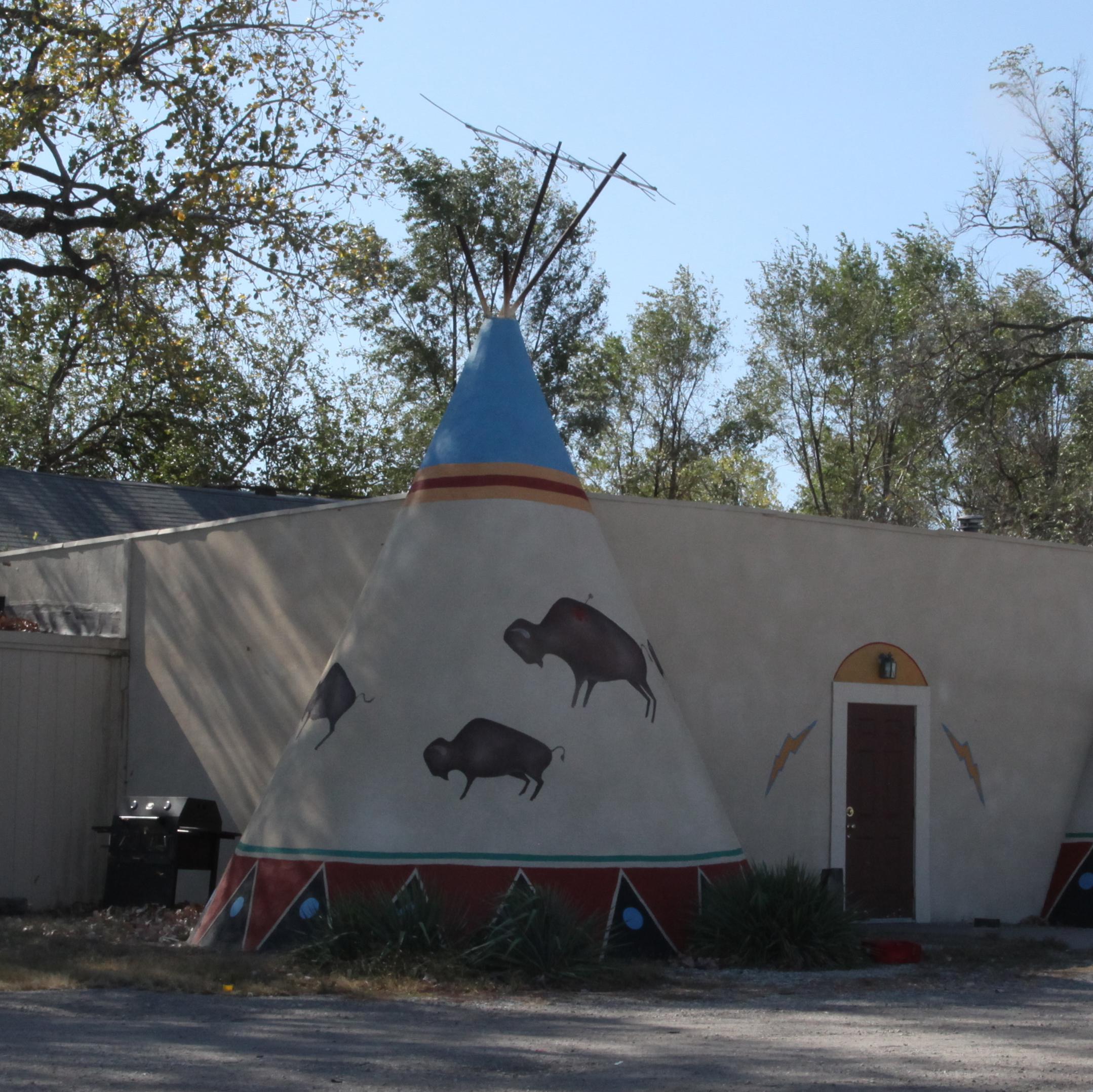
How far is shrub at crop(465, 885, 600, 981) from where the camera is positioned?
8.05 metres

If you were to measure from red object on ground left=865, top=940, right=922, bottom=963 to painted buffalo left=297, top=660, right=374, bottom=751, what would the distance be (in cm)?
362

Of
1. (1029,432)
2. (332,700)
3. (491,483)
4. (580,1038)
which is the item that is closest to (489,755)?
(332,700)

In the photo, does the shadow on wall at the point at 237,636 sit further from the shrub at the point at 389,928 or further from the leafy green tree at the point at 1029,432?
the leafy green tree at the point at 1029,432

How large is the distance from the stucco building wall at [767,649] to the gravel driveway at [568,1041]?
3.60 m

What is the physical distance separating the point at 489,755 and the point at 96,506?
524 inches

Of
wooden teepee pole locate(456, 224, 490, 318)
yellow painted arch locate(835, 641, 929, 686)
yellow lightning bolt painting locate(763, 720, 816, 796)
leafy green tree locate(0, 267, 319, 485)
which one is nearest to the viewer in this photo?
wooden teepee pole locate(456, 224, 490, 318)

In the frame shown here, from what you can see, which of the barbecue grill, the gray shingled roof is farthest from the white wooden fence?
the gray shingled roof

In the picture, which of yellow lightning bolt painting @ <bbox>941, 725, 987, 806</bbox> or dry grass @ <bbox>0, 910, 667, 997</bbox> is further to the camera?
yellow lightning bolt painting @ <bbox>941, 725, 987, 806</bbox>

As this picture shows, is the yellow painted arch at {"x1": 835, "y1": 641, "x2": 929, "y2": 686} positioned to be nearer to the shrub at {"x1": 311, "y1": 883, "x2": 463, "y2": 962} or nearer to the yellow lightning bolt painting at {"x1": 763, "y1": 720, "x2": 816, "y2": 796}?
the yellow lightning bolt painting at {"x1": 763, "y1": 720, "x2": 816, "y2": 796}

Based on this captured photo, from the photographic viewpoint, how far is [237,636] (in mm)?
12195

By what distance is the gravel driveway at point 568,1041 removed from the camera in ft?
18.1

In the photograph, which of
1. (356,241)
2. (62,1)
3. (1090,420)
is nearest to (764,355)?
(1090,420)

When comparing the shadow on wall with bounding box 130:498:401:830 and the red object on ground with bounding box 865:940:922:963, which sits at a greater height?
the shadow on wall with bounding box 130:498:401:830

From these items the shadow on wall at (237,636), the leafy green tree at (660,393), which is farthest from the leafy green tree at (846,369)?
the shadow on wall at (237,636)
